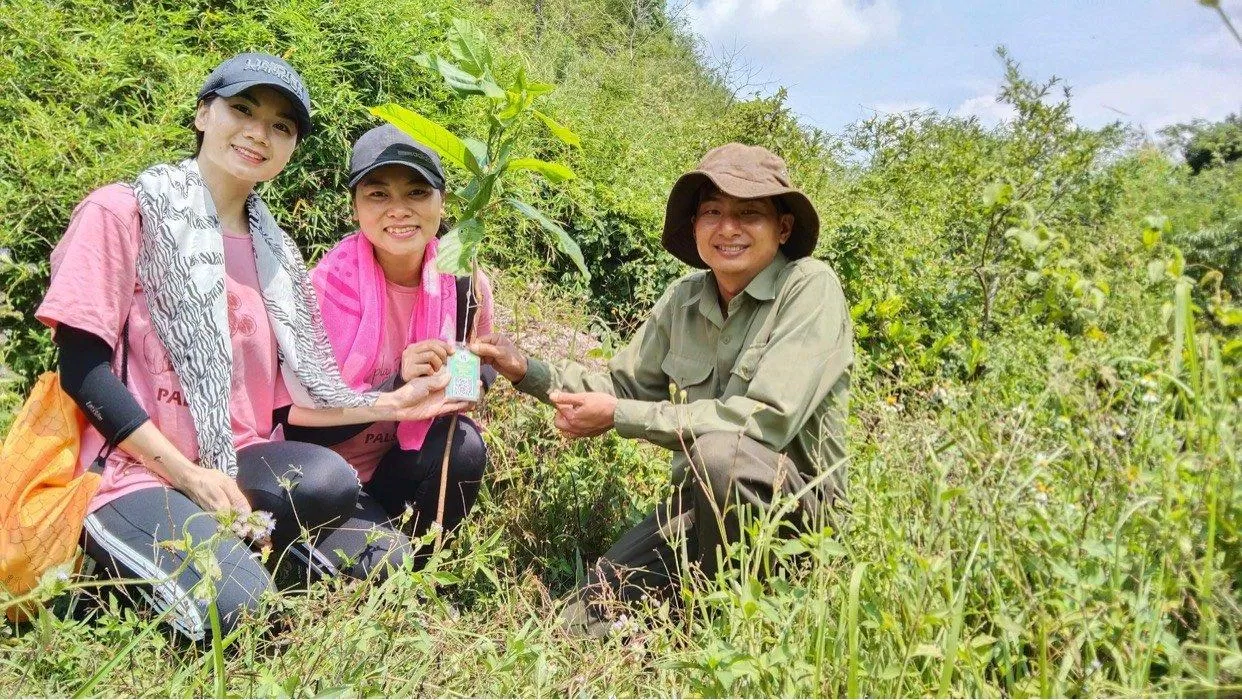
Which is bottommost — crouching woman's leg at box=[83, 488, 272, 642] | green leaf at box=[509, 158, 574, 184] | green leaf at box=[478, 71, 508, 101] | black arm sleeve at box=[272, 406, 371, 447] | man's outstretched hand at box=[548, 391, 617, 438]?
crouching woman's leg at box=[83, 488, 272, 642]

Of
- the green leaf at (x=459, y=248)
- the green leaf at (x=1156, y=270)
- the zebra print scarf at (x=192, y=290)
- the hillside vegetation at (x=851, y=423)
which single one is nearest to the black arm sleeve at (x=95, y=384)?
the zebra print scarf at (x=192, y=290)

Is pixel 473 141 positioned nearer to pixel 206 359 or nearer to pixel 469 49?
pixel 469 49

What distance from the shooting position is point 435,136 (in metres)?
2.50

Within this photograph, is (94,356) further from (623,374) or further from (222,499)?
(623,374)

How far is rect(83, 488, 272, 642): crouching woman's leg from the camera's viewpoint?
229 centimetres

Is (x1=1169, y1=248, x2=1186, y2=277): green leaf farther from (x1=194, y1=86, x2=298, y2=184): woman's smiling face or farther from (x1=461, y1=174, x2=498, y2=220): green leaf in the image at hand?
(x1=194, y1=86, x2=298, y2=184): woman's smiling face

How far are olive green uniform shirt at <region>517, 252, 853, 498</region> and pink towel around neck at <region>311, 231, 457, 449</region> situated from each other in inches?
15.4

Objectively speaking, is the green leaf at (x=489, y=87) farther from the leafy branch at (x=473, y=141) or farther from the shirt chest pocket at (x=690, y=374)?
the shirt chest pocket at (x=690, y=374)

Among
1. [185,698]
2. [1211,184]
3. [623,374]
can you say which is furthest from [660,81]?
[185,698]

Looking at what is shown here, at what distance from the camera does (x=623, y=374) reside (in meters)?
3.29

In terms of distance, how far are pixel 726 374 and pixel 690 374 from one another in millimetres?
140

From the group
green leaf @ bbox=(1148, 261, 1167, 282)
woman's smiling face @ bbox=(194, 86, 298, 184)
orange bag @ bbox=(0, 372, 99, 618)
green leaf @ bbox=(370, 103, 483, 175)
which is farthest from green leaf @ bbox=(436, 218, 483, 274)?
green leaf @ bbox=(1148, 261, 1167, 282)

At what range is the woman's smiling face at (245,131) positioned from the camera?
2590 millimetres

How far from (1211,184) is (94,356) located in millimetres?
2942
